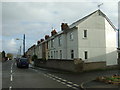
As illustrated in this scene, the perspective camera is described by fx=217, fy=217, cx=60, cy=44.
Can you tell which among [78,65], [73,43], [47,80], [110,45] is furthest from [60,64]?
[47,80]

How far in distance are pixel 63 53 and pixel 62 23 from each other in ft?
22.4

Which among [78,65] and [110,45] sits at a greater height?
[110,45]

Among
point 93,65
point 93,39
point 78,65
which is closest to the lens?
point 78,65

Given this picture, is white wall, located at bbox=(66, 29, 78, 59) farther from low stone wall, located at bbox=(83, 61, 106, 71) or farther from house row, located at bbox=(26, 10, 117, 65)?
low stone wall, located at bbox=(83, 61, 106, 71)

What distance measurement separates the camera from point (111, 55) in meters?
30.9

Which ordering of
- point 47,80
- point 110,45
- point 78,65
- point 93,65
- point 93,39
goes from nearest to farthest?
point 47,80
point 78,65
point 93,65
point 93,39
point 110,45

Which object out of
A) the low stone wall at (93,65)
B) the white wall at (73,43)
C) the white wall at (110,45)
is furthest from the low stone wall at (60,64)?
the white wall at (110,45)

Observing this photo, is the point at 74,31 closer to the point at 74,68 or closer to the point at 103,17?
the point at 103,17

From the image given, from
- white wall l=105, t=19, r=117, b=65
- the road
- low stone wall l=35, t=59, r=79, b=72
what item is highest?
white wall l=105, t=19, r=117, b=65

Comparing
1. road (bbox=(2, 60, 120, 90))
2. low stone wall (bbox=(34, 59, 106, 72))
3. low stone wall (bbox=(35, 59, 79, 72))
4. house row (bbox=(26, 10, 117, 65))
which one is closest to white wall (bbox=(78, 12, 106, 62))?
house row (bbox=(26, 10, 117, 65))

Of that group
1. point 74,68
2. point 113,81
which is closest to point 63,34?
point 74,68

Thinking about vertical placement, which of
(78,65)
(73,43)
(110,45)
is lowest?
(78,65)

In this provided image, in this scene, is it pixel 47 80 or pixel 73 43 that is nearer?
pixel 47 80

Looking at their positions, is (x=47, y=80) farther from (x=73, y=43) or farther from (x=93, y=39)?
(x=73, y=43)
